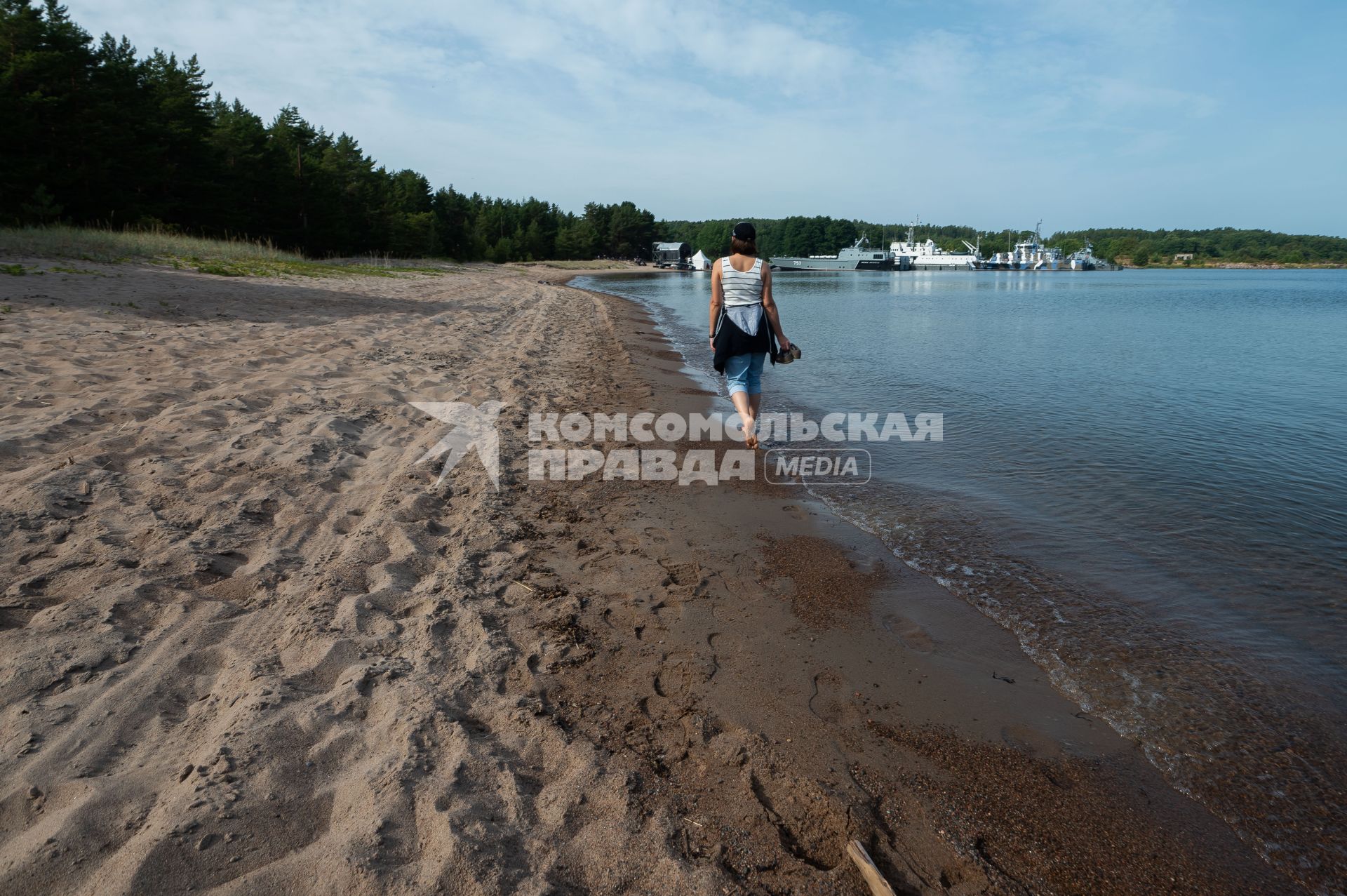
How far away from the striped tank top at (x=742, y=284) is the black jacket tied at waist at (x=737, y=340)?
162mm

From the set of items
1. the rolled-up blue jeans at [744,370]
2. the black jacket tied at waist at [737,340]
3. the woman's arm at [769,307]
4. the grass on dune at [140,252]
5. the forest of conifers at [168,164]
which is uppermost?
the forest of conifers at [168,164]

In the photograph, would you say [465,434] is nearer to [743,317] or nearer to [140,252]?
[743,317]

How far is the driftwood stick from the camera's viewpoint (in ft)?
7.08

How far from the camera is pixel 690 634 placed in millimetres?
3750

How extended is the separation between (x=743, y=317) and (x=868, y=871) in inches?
200

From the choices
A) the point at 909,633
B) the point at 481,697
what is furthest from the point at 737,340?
the point at 481,697

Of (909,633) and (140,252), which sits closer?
(909,633)

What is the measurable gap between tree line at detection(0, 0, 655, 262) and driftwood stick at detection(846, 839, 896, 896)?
31.6 m

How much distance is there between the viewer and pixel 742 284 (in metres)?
6.49

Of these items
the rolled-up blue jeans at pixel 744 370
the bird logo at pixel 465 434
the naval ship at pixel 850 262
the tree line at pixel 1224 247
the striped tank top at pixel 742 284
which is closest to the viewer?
the bird logo at pixel 465 434

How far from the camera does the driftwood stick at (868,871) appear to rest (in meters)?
2.16

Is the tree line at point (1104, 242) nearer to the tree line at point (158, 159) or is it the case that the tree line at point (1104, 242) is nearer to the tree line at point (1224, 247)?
the tree line at point (1224, 247)

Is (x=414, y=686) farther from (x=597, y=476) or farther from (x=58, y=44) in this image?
(x=58, y=44)

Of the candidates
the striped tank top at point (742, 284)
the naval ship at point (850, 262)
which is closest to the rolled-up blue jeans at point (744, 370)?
the striped tank top at point (742, 284)
